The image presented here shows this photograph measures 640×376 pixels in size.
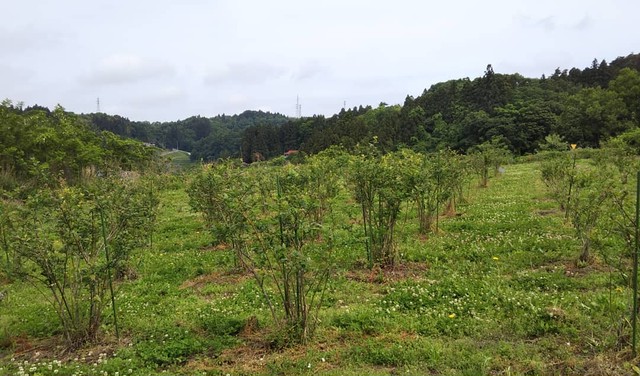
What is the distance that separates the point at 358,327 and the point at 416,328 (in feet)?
2.53

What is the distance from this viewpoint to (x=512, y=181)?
2131cm

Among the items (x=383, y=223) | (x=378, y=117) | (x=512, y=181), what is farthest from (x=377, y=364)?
(x=378, y=117)

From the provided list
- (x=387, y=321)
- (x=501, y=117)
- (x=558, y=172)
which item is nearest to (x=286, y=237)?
(x=387, y=321)

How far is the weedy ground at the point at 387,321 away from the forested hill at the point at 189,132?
58009 mm

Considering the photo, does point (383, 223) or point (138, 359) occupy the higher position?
point (383, 223)

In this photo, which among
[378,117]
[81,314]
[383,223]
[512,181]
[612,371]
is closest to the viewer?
[612,371]

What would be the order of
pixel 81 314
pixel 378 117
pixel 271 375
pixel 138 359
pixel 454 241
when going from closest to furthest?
pixel 271 375 < pixel 138 359 < pixel 81 314 < pixel 454 241 < pixel 378 117

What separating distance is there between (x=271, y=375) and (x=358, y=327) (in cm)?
146

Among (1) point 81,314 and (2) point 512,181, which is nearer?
(1) point 81,314

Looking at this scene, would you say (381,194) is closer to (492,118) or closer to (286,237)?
(286,237)

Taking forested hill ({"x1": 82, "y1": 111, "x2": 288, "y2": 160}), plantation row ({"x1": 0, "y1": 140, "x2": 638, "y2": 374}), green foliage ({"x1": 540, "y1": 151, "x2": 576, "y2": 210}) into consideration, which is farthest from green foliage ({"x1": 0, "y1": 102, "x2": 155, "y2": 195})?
forested hill ({"x1": 82, "y1": 111, "x2": 288, "y2": 160})

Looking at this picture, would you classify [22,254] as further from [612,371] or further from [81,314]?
[612,371]

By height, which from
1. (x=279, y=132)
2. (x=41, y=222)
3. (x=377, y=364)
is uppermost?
(x=279, y=132)

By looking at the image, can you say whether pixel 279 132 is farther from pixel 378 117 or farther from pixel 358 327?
pixel 358 327
